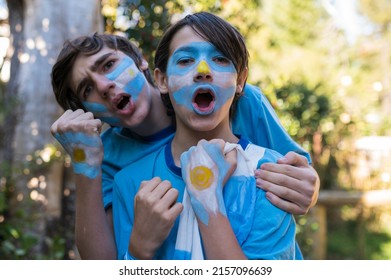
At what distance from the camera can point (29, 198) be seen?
3.45 m

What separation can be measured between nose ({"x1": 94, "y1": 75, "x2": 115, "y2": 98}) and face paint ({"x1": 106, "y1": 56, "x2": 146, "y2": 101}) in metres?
0.02

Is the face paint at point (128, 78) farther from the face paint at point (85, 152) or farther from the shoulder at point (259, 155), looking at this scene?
the shoulder at point (259, 155)

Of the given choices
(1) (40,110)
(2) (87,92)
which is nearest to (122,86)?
(2) (87,92)

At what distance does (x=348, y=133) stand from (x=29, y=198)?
14.2 ft

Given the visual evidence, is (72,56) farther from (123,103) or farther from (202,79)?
(202,79)

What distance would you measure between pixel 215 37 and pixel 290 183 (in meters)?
0.55

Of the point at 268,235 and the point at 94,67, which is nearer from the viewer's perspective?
the point at 268,235

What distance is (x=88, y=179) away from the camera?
6.03 feet

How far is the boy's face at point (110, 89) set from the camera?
193cm

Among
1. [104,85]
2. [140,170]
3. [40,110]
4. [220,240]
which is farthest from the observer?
[40,110]

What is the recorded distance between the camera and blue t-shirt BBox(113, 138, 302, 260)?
153 cm

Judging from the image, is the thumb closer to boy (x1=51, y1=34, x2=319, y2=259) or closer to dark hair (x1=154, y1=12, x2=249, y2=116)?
boy (x1=51, y1=34, x2=319, y2=259)

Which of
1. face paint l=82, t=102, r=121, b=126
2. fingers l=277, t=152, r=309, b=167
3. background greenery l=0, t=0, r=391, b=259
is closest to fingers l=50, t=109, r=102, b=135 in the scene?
face paint l=82, t=102, r=121, b=126

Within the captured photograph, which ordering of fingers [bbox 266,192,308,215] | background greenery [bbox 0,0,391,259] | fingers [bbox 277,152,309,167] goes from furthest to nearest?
background greenery [bbox 0,0,391,259] < fingers [bbox 277,152,309,167] < fingers [bbox 266,192,308,215]
